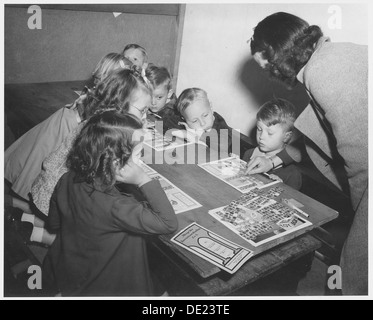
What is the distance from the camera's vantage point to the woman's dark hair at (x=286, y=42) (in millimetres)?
1607

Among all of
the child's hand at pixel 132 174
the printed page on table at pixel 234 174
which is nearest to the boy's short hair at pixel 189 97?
the printed page on table at pixel 234 174

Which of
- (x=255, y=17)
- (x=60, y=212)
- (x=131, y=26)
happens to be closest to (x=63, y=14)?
(x=131, y=26)

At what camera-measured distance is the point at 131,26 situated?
3482 mm

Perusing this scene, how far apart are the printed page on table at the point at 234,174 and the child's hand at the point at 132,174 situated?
1.75 feet

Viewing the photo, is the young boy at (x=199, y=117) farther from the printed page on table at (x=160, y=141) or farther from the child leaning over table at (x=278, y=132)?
the child leaning over table at (x=278, y=132)

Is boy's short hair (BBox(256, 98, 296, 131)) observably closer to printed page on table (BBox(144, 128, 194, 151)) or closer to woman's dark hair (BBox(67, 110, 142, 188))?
printed page on table (BBox(144, 128, 194, 151))

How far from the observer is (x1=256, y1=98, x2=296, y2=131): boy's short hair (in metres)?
2.15

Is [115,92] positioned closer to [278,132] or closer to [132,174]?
[132,174]

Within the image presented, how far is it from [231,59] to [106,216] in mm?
2344

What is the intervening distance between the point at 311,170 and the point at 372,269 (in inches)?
40.6

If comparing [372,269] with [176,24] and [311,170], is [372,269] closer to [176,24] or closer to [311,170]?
[311,170]

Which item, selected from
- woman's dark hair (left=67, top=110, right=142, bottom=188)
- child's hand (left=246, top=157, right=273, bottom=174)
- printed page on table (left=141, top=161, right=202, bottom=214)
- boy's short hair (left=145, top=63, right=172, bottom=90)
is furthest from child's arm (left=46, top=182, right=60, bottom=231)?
boy's short hair (left=145, top=63, right=172, bottom=90)

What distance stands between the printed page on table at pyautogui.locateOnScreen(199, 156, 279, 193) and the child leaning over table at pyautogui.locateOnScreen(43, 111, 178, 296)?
0.52 m

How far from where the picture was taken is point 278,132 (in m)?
2.18
